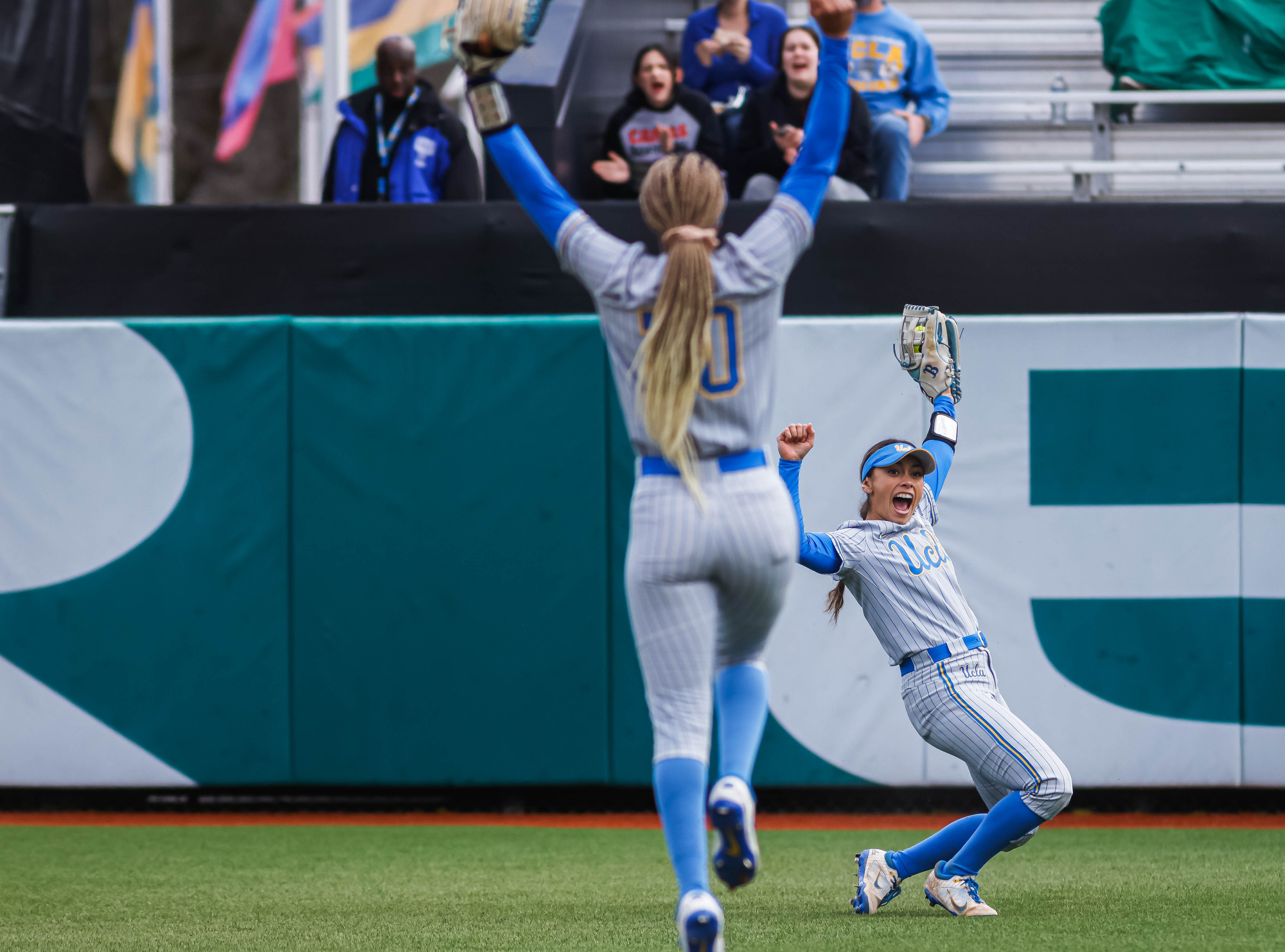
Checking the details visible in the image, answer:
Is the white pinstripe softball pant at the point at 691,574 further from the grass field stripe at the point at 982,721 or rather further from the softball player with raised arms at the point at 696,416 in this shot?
the grass field stripe at the point at 982,721

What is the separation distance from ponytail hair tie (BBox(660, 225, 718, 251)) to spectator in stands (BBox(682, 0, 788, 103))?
5.74 meters

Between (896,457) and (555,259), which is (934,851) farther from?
(555,259)

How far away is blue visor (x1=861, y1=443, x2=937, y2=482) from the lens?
446 centimetres

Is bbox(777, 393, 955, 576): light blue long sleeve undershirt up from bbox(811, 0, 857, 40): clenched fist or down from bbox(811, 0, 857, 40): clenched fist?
down

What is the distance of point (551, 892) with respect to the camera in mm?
5082

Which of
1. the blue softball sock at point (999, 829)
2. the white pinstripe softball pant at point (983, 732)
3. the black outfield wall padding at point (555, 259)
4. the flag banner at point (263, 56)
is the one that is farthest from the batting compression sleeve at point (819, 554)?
the flag banner at point (263, 56)

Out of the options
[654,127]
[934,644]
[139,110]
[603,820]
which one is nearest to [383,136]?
[654,127]

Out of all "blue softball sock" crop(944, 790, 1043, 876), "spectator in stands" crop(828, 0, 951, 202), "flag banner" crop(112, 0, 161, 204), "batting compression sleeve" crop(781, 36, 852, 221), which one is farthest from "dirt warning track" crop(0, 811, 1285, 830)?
"flag banner" crop(112, 0, 161, 204)

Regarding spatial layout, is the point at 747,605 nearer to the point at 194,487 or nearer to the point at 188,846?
the point at 188,846

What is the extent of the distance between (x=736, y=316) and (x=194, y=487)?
4.92m

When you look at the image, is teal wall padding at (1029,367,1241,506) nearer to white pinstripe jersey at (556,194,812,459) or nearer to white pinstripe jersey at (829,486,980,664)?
white pinstripe jersey at (829,486,980,664)

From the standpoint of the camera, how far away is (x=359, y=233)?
754 cm

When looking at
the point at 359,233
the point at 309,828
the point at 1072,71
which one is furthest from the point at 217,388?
the point at 1072,71

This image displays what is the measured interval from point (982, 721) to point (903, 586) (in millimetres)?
482
